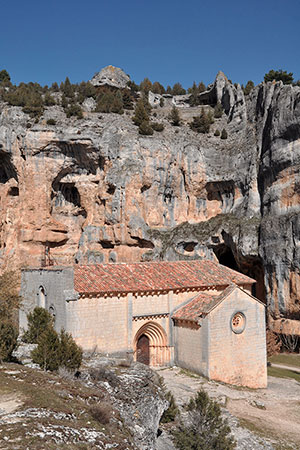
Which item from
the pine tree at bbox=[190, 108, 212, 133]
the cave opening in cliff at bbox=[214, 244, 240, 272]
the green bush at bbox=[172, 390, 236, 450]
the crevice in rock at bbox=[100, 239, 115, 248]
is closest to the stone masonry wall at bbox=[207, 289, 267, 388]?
the green bush at bbox=[172, 390, 236, 450]

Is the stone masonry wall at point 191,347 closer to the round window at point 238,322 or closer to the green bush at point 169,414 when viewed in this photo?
the round window at point 238,322

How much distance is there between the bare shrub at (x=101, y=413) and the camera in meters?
8.84

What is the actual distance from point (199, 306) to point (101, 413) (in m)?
14.9

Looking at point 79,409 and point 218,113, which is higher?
point 218,113

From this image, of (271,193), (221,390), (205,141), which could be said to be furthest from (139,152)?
(221,390)

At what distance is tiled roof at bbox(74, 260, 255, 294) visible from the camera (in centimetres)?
2234

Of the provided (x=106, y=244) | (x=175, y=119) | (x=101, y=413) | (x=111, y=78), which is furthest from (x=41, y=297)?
(x=111, y=78)

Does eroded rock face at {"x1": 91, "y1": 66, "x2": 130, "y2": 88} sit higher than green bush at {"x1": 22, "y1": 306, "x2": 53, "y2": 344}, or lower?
higher

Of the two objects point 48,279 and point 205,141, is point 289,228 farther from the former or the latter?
point 48,279

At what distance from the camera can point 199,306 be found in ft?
76.4

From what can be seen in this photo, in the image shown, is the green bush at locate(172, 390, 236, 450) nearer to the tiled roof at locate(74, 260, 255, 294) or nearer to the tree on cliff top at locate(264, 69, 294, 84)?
the tiled roof at locate(74, 260, 255, 294)

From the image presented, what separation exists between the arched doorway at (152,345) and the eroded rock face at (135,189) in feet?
55.5

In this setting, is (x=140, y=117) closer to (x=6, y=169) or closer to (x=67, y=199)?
(x=67, y=199)

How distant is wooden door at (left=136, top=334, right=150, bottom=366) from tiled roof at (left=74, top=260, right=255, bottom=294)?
315cm
